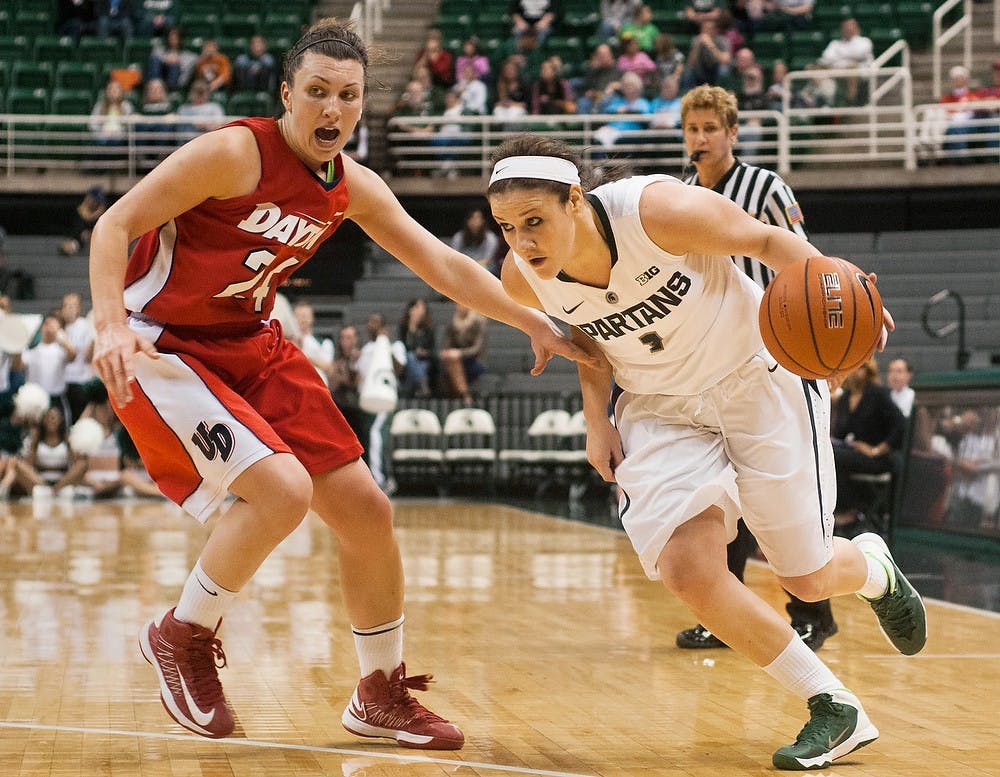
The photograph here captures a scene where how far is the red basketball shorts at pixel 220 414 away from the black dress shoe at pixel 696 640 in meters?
1.98

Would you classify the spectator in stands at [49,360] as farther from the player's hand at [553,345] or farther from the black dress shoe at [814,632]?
the player's hand at [553,345]

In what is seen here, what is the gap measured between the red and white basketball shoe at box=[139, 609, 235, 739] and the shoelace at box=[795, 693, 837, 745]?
4.70 feet

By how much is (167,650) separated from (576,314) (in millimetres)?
1340

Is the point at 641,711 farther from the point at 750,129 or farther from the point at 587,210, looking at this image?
the point at 750,129

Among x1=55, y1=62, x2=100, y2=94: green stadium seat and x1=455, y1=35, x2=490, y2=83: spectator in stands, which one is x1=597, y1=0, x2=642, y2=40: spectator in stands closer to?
x1=455, y1=35, x2=490, y2=83: spectator in stands

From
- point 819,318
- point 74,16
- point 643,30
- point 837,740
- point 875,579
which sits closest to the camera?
point 819,318

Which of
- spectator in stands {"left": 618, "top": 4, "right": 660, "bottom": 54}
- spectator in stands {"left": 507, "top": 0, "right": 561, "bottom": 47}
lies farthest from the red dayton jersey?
spectator in stands {"left": 507, "top": 0, "right": 561, "bottom": 47}

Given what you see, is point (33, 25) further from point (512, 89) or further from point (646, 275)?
point (646, 275)

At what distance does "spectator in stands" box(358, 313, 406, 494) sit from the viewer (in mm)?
12883

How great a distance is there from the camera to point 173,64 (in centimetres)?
1758

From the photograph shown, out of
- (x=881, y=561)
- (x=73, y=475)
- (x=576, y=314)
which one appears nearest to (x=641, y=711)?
(x=881, y=561)

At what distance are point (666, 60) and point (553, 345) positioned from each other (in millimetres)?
13320

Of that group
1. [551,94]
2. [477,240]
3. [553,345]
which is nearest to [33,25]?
[551,94]

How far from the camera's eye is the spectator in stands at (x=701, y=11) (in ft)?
57.2
